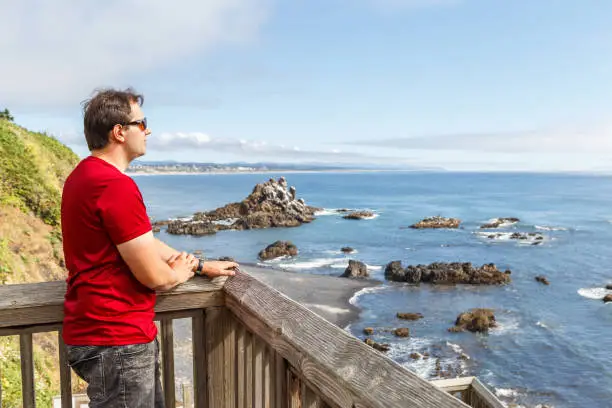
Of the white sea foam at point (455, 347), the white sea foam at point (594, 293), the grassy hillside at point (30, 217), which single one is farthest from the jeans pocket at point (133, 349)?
the white sea foam at point (594, 293)

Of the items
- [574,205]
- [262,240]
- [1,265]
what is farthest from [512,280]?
[574,205]

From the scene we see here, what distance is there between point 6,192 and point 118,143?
17395 mm

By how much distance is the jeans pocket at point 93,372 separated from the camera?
91.3 inches

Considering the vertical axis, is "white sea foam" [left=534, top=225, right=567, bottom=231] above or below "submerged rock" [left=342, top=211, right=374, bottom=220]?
above

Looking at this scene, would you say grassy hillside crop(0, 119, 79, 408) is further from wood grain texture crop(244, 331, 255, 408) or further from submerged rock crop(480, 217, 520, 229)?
submerged rock crop(480, 217, 520, 229)

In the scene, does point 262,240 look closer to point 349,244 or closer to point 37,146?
point 349,244

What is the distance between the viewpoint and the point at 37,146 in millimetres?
20344

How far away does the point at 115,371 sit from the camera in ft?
7.63

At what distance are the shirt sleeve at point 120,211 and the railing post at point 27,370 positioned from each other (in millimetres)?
919

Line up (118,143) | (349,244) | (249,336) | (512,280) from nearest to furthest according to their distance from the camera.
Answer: (118,143) < (249,336) < (512,280) < (349,244)

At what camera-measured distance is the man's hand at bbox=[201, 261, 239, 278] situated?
2.81 metres

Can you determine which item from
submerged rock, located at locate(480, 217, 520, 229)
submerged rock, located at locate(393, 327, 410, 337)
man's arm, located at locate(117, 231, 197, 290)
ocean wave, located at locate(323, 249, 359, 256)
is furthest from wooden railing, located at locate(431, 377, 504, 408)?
submerged rock, located at locate(480, 217, 520, 229)

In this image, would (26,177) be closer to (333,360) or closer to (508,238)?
(333,360)

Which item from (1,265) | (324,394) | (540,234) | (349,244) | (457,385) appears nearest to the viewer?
(324,394)
